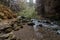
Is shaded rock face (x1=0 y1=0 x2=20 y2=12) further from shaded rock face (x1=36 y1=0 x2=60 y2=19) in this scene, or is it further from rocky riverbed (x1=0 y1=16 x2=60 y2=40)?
rocky riverbed (x1=0 y1=16 x2=60 y2=40)

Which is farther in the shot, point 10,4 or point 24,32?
point 10,4

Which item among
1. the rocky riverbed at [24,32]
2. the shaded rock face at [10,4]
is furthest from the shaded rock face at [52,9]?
the rocky riverbed at [24,32]

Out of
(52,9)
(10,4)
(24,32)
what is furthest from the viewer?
(10,4)

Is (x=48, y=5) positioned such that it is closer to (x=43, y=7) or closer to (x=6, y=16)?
(x=43, y=7)

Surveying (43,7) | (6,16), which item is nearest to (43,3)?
(43,7)

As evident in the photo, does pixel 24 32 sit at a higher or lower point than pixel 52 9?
higher

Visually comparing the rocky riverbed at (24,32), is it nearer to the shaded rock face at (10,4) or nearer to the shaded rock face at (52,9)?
the shaded rock face at (10,4)

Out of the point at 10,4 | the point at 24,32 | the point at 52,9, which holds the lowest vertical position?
the point at 52,9

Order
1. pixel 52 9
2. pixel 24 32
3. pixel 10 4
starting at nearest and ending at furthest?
pixel 24 32
pixel 52 9
pixel 10 4

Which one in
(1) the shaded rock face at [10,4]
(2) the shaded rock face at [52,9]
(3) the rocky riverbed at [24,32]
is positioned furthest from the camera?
(2) the shaded rock face at [52,9]

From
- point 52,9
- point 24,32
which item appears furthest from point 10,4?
point 24,32

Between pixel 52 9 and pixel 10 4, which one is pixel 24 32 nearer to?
pixel 52 9

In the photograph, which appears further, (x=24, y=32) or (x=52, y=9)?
(x=52, y=9)

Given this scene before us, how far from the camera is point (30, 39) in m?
3.93
